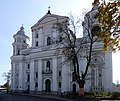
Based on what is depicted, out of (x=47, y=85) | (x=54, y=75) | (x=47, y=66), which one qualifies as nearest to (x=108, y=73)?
(x=54, y=75)

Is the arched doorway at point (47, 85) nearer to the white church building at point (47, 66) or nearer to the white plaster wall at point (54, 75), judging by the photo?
the white church building at point (47, 66)

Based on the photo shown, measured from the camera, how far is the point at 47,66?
5806 centimetres

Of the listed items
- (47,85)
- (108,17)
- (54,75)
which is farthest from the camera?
(47,85)

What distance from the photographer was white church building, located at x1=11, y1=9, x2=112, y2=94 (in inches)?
1861

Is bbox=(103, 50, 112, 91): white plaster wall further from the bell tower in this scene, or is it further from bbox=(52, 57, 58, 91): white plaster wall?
the bell tower

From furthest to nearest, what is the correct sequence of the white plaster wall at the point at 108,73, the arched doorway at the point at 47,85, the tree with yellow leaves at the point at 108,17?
the arched doorway at the point at 47,85 < the white plaster wall at the point at 108,73 < the tree with yellow leaves at the point at 108,17

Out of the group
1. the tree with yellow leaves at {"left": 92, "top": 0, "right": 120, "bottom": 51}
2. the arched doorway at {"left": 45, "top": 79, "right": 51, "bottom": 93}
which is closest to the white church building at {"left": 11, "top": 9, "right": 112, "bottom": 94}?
the arched doorway at {"left": 45, "top": 79, "right": 51, "bottom": 93}

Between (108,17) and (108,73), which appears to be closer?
(108,17)

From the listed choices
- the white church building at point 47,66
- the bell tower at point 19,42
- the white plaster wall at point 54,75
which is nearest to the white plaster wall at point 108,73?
the white church building at point 47,66

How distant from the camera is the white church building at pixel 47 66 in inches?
1861

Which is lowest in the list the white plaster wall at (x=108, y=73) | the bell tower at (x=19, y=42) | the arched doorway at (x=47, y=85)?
the arched doorway at (x=47, y=85)

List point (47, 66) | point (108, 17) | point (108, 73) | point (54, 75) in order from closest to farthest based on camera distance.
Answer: point (108, 17) → point (108, 73) → point (54, 75) → point (47, 66)

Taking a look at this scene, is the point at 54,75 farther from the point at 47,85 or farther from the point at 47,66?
the point at 47,85

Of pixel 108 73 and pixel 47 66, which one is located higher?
pixel 47 66
